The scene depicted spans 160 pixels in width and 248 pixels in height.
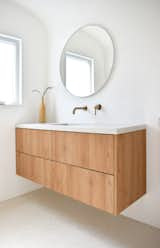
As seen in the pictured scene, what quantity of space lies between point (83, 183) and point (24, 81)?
163cm

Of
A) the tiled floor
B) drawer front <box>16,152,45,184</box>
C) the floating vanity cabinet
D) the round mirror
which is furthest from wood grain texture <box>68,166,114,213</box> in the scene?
the round mirror

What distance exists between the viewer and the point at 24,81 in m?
2.67

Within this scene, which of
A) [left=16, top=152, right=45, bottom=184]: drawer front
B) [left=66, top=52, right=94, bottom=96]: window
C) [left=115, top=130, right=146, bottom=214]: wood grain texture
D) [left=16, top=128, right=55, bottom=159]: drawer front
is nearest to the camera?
[left=115, top=130, right=146, bottom=214]: wood grain texture

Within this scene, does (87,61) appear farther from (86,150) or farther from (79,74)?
(86,150)

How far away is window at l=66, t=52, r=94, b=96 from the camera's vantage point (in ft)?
7.55

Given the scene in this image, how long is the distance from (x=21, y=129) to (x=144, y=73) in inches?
61.2

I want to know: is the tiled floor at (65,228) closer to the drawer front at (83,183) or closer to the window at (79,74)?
the drawer front at (83,183)

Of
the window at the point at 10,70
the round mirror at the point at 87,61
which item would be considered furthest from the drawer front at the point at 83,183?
the window at the point at 10,70

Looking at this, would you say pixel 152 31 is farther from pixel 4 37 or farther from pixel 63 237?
pixel 63 237

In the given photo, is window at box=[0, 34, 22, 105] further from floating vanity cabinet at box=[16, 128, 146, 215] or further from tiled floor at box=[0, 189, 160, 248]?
tiled floor at box=[0, 189, 160, 248]

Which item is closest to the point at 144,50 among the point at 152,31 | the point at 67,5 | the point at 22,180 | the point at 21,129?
the point at 152,31

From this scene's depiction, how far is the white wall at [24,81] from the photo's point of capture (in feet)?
8.11

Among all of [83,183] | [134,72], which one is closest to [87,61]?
[134,72]

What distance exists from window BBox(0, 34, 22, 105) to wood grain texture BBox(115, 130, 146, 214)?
64.7 inches
